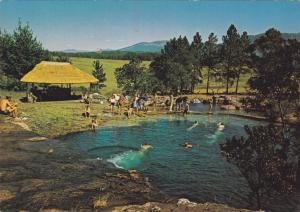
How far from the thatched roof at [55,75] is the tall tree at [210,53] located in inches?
1300

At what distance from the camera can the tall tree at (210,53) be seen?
74375 mm

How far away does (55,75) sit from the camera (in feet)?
153

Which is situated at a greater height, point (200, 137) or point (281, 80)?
point (281, 80)

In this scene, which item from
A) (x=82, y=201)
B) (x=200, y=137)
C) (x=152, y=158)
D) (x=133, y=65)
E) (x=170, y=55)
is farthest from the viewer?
(x=170, y=55)

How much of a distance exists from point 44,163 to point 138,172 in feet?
19.2

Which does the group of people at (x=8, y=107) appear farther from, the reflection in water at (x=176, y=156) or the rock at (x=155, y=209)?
the rock at (x=155, y=209)

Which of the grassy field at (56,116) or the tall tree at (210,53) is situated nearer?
the grassy field at (56,116)

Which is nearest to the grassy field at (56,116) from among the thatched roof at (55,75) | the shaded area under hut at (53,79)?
the shaded area under hut at (53,79)

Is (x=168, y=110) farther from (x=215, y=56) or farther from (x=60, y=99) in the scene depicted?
(x=215, y=56)

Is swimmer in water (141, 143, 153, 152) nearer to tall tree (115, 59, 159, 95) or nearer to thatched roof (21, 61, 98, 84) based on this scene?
thatched roof (21, 61, 98, 84)

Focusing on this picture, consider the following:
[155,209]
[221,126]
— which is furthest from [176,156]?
[221,126]

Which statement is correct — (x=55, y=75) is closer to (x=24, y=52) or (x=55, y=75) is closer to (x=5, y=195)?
(x=24, y=52)

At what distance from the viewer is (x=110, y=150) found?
90.0 feet

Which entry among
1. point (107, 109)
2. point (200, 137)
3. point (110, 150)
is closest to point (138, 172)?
point (110, 150)
